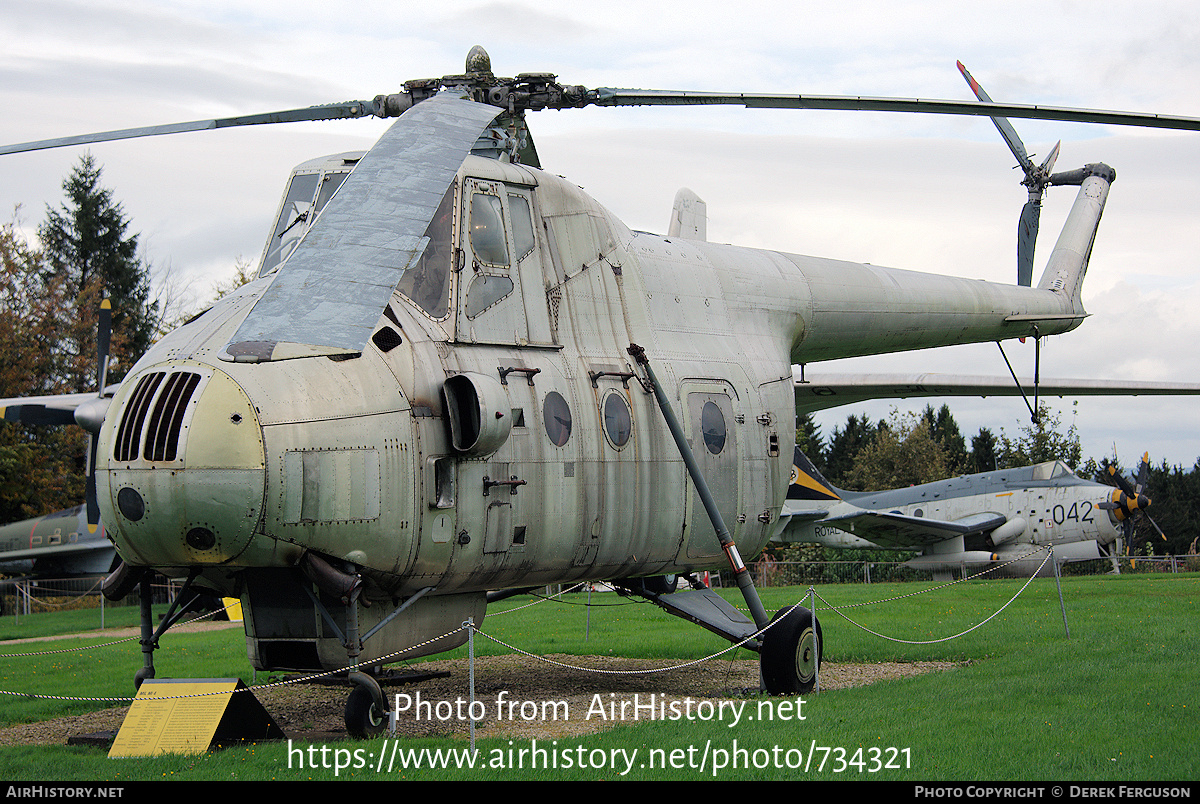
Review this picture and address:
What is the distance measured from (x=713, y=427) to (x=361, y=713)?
4699 mm

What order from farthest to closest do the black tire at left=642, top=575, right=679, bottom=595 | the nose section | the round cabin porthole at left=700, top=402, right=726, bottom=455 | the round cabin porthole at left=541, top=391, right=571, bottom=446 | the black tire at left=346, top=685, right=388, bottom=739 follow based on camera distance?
the black tire at left=642, top=575, right=679, bottom=595 < the round cabin porthole at left=700, top=402, right=726, bottom=455 < the round cabin porthole at left=541, top=391, right=571, bottom=446 < the black tire at left=346, top=685, right=388, bottom=739 < the nose section

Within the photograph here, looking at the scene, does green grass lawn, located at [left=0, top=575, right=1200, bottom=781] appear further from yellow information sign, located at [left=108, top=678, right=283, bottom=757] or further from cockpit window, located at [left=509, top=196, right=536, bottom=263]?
cockpit window, located at [left=509, top=196, right=536, bottom=263]

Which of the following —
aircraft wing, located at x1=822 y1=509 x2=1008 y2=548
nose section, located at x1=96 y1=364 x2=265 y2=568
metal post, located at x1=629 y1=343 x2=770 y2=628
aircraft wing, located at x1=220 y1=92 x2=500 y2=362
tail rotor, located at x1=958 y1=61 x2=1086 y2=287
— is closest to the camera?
aircraft wing, located at x1=220 y1=92 x2=500 y2=362

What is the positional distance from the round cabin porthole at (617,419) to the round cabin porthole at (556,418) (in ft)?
1.63

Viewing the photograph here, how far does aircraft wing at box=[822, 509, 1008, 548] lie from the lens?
33.7m

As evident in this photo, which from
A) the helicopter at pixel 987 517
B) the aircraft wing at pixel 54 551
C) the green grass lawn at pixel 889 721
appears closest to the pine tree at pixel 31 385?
the aircraft wing at pixel 54 551

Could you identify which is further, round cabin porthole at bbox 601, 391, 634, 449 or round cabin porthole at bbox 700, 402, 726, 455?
round cabin porthole at bbox 700, 402, 726, 455

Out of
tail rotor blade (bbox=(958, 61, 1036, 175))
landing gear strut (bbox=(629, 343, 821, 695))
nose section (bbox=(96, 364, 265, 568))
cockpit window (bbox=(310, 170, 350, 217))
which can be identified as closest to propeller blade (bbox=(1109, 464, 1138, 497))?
tail rotor blade (bbox=(958, 61, 1036, 175))

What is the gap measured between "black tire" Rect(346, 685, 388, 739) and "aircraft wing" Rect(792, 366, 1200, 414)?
8.75 m

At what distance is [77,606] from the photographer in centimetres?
3584

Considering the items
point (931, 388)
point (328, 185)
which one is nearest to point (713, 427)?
point (328, 185)

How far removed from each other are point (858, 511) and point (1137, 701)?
26.0 metres

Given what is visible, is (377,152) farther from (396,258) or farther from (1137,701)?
(1137,701)

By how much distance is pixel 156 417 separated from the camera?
728cm
